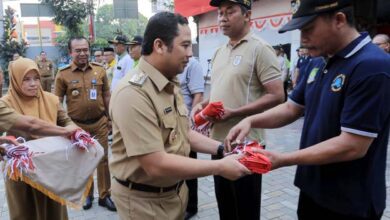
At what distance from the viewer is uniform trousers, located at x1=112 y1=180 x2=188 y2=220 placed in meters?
1.98

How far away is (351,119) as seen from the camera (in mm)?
1673

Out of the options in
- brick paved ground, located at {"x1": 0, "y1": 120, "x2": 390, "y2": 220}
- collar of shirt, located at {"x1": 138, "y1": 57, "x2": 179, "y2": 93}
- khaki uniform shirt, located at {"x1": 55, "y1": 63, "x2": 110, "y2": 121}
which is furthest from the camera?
khaki uniform shirt, located at {"x1": 55, "y1": 63, "x2": 110, "y2": 121}

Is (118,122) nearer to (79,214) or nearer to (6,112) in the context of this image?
(6,112)

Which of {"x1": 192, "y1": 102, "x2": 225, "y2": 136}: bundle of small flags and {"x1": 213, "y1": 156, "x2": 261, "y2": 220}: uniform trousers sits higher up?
{"x1": 192, "y1": 102, "x2": 225, "y2": 136}: bundle of small flags

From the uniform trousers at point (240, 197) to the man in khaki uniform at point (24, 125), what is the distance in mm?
1297

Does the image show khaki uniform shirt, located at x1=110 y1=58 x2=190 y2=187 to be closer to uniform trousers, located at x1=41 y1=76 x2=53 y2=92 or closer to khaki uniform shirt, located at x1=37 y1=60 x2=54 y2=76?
uniform trousers, located at x1=41 y1=76 x2=53 y2=92

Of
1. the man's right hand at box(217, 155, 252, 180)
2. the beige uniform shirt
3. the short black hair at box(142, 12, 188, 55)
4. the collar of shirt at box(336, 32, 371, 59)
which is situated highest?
the short black hair at box(142, 12, 188, 55)

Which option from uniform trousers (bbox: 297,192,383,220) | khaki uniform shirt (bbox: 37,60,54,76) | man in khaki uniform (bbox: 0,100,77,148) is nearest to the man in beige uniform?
uniform trousers (bbox: 297,192,383,220)

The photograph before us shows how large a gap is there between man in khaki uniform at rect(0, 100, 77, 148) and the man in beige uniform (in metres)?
1.28

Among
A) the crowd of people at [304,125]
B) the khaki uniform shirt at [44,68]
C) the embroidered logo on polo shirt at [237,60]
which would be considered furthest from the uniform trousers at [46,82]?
the embroidered logo on polo shirt at [237,60]

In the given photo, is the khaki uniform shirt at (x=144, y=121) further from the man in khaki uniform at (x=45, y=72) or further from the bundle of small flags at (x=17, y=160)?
the man in khaki uniform at (x=45, y=72)

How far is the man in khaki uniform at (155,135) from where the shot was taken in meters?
1.75

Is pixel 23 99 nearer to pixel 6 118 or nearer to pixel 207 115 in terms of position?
pixel 6 118

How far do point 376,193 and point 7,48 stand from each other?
24.5m
